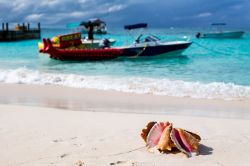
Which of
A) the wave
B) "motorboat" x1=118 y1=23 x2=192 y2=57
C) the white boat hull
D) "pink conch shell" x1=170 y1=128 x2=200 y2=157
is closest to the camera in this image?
"pink conch shell" x1=170 y1=128 x2=200 y2=157

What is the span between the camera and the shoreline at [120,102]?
283 inches

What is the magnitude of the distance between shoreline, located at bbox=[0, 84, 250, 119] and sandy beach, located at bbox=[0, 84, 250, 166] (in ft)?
0.06

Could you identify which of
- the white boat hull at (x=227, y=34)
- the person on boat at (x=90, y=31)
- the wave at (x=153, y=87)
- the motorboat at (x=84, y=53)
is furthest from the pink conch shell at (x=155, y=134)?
the white boat hull at (x=227, y=34)

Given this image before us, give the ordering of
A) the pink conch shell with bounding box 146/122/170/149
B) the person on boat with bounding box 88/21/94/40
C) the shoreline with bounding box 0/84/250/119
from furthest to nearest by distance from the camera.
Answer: the person on boat with bounding box 88/21/94/40
the shoreline with bounding box 0/84/250/119
the pink conch shell with bounding box 146/122/170/149

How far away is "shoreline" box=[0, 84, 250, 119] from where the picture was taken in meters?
7.19

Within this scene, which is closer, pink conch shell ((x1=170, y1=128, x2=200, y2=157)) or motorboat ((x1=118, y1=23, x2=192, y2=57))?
pink conch shell ((x1=170, y1=128, x2=200, y2=157))

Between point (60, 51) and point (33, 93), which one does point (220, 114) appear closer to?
point (33, 93)

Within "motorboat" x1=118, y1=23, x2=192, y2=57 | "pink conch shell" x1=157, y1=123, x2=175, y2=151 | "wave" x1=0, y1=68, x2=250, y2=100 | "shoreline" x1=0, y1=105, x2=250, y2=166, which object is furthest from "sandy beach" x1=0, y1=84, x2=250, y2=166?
"motorboat" x1=118, y1=23, x2=192, y2=57

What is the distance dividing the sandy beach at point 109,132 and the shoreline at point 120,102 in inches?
0.7

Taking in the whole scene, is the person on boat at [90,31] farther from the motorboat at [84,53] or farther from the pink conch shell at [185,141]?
the pink conch shell at [185,141]

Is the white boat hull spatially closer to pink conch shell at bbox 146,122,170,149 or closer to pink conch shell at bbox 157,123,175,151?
pink conch shell at bbox 146,122,170,149

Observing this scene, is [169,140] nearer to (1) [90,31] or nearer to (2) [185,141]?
(2) [185,141]

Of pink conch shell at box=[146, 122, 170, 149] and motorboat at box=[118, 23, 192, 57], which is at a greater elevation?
motorboat at box=[118, 23, 192, 57]

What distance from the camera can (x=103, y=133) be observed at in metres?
5.00
